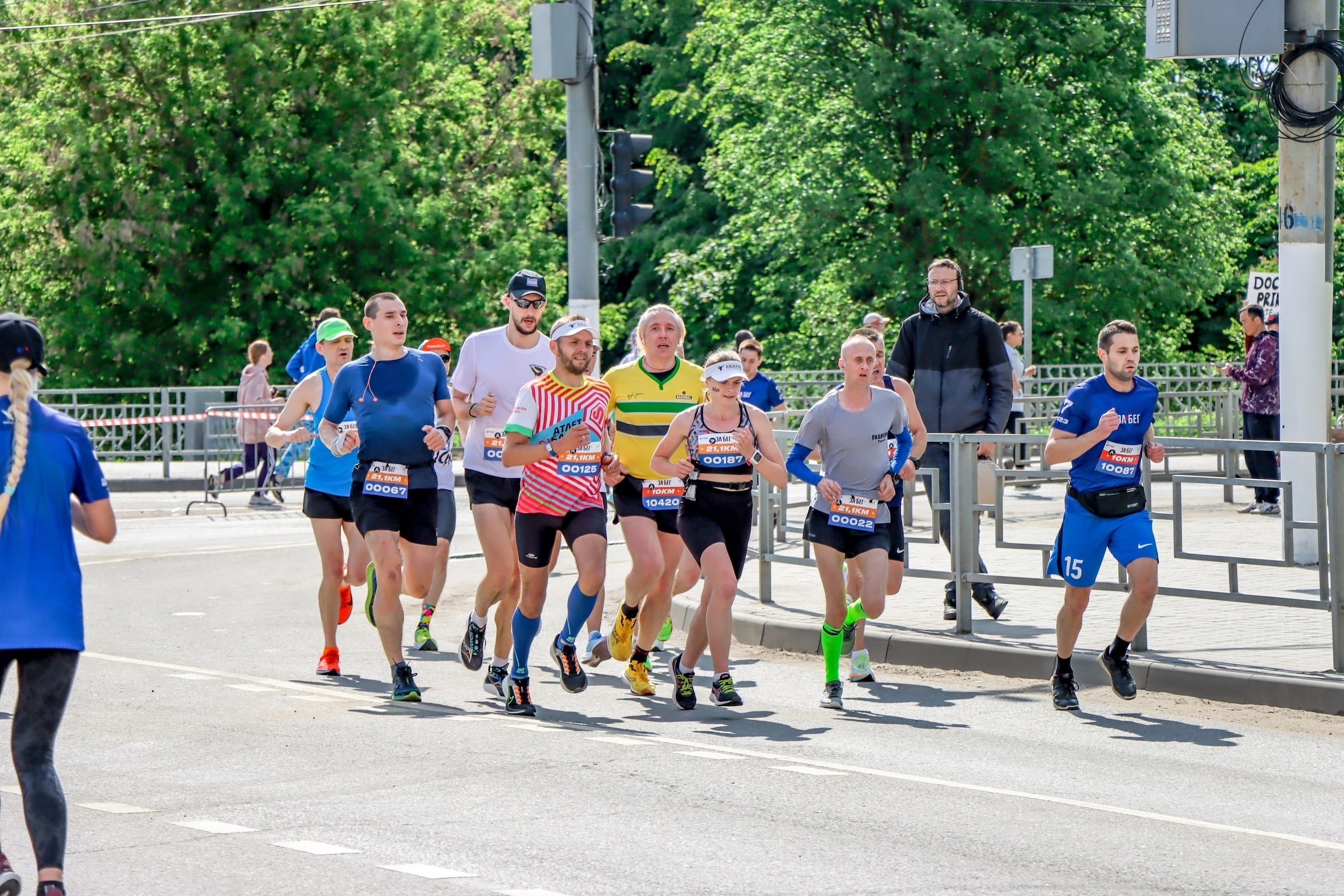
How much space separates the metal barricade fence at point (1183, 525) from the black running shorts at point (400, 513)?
10.3 feet

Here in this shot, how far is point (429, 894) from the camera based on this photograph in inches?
227

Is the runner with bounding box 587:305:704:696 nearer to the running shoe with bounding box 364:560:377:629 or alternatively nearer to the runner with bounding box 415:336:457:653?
the running shoe with bounding box 364:560:377:629

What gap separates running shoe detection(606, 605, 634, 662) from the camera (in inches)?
403

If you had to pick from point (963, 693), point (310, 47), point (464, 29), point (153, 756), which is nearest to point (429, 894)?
point (153, 756)

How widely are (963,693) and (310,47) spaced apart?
3095 cm

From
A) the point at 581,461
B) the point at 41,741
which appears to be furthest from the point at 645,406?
the point at 41,741

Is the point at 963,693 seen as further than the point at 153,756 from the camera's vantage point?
Yes

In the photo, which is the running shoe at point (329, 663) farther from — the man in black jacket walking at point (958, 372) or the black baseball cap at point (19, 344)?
the black baseball cap at point (19, 344)

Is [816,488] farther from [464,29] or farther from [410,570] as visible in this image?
[464,29]

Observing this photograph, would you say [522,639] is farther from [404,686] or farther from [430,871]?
[430,871]

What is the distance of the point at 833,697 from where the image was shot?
9570 mm

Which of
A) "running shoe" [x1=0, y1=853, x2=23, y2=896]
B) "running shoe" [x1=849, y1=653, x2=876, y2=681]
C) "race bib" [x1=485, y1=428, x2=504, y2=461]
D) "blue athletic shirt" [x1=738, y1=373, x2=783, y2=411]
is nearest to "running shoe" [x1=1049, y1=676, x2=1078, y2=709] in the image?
"running shoe" [x1=849, y1=653, x2=876, y2=681]

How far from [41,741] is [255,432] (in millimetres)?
19168

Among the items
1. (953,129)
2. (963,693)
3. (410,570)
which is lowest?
(963,693)
